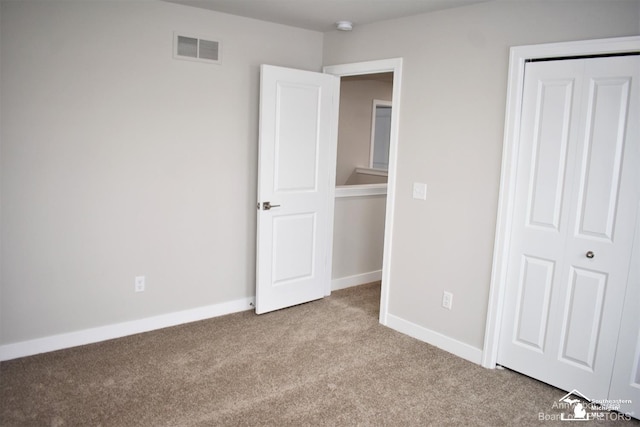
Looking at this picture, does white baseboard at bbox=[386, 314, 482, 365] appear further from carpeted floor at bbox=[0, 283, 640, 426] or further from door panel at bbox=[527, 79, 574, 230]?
door panel at bbox=[527, 79, 574, 230]

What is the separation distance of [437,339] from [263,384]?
53.8 inches

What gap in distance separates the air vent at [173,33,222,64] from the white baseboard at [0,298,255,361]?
1.93 m

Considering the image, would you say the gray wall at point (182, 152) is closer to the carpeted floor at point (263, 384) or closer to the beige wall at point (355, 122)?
the carpeted floor at point (263, 384)

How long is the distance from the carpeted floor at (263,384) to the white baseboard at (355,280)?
0.98 meters

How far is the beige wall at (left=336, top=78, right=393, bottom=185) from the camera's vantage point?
279 inches

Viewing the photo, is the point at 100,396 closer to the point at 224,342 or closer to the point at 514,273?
the point at 224,342

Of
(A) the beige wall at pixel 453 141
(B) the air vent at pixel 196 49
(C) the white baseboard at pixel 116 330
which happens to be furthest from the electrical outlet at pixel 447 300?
(B) the air vent at pixel 196 49

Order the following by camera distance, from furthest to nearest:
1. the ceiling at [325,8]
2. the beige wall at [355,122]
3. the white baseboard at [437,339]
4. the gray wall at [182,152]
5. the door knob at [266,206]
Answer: the beige wall at [355,122]
the door knob at [266,206]
the white baseboard at [437,339]
the ceiling at [325,8]
the gray wall at [182,152]

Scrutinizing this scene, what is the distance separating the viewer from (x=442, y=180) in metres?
3.30

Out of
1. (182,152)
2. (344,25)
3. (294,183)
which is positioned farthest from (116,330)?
(344,25)

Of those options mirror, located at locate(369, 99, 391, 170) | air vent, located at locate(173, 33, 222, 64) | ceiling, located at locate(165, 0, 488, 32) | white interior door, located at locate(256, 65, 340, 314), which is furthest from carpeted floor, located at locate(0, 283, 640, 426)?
mirror, located at locate(369, 99, 391, 170)

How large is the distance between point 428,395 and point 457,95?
195 cm

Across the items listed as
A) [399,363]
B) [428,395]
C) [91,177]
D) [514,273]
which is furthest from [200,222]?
[514,273]

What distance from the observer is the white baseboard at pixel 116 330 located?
9.77ft
